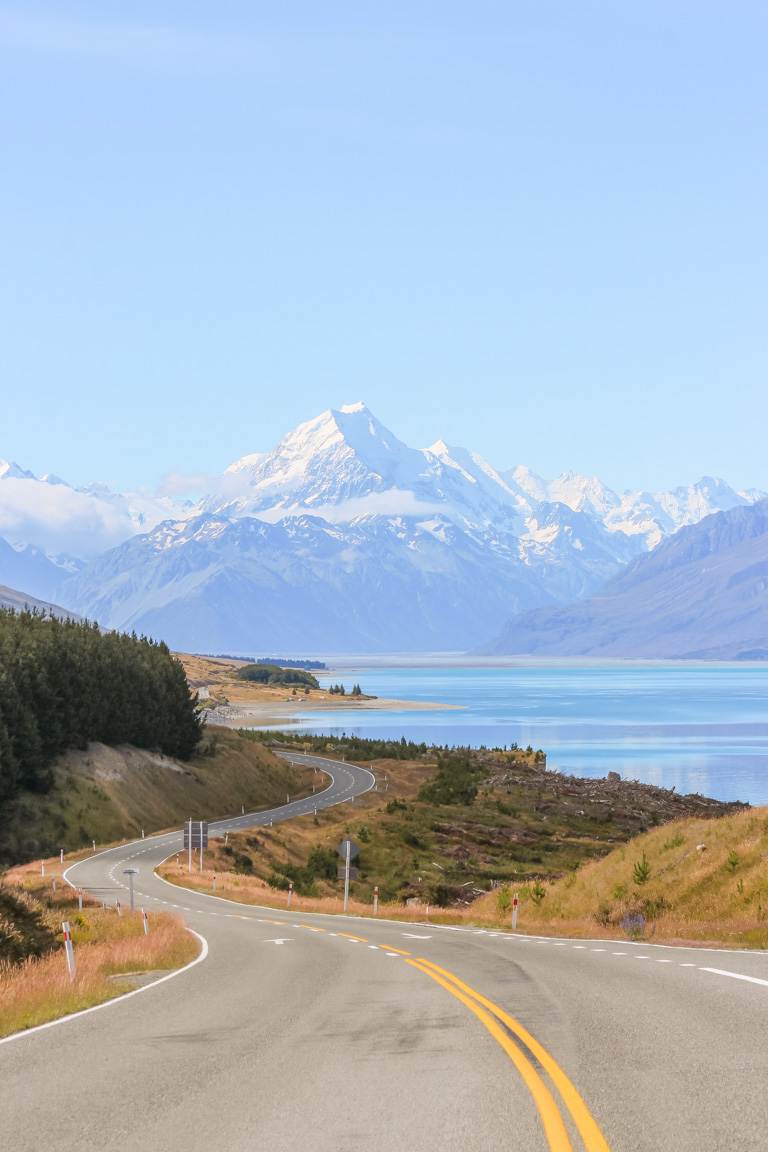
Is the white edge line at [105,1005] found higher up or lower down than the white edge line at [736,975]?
lower down

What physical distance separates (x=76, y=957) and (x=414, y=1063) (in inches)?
562

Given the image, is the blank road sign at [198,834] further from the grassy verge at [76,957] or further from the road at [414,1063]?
the road at [414,1063]

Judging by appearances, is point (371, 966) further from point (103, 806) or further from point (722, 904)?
point (103, 806)

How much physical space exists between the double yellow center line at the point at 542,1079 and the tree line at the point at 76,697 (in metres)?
76.1

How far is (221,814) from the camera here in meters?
114

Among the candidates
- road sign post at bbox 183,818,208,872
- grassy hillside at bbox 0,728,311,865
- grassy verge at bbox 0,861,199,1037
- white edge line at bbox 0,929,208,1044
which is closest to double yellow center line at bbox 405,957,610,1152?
white edge line at bbox 0,929,208,1044

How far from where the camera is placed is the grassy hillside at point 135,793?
88.7 meters

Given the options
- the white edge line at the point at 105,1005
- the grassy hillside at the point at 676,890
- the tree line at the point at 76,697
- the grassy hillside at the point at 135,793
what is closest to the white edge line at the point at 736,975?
the grassy hillside at the point at 676,890

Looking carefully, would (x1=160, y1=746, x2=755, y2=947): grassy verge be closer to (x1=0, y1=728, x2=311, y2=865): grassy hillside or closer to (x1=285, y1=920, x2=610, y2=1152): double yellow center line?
(x1=0, y1=728, x2=311, y2=865): grassy hillside

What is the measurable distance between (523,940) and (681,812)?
285 feet

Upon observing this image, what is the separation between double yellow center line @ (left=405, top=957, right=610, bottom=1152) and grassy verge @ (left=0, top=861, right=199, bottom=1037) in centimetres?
519

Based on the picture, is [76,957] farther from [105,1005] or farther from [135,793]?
[135,793]

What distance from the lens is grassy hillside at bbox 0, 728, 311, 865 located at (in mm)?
88688

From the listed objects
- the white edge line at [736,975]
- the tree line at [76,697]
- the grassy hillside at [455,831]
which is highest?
the tree line at [76,697]
